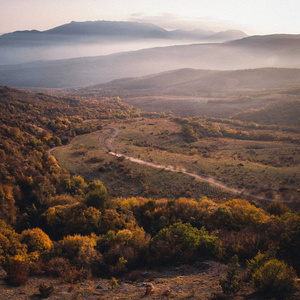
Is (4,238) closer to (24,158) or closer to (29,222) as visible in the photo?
(29,222)

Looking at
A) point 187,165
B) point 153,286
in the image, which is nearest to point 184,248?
point 153,286

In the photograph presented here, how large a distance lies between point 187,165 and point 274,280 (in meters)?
31.3

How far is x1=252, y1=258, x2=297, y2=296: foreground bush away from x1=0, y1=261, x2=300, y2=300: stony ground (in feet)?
1.64

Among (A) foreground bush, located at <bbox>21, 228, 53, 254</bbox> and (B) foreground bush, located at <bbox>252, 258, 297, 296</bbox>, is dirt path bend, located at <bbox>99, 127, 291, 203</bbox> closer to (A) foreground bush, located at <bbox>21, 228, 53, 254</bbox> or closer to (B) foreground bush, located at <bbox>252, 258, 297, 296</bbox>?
(B) foreground bush, located at <bbox>252, 258, 297, 296</bbox>

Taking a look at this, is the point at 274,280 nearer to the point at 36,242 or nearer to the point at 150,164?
the point at 36,242

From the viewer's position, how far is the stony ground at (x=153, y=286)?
11.9 meters

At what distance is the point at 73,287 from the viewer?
13031 mm

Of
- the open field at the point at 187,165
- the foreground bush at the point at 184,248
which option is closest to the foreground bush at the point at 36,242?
the foreground bush at the point at 184,248

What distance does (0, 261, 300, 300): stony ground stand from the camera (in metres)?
11.9

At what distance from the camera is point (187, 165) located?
41.8 metres

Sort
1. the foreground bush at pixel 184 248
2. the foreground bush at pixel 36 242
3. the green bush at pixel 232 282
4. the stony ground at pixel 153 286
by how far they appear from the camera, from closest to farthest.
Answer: the green bush at pixel 232 282 → the stony ground at pixel 153 286 → the foreground bush at pixel 184 248 → the foreground bush at pixel 36 242

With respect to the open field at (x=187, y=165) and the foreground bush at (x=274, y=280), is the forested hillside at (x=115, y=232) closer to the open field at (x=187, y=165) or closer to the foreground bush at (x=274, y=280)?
the foreground bush at (x=274, y=280)

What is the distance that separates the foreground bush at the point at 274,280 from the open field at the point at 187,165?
20714 mm

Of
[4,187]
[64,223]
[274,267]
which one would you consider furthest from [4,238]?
[274,267]
